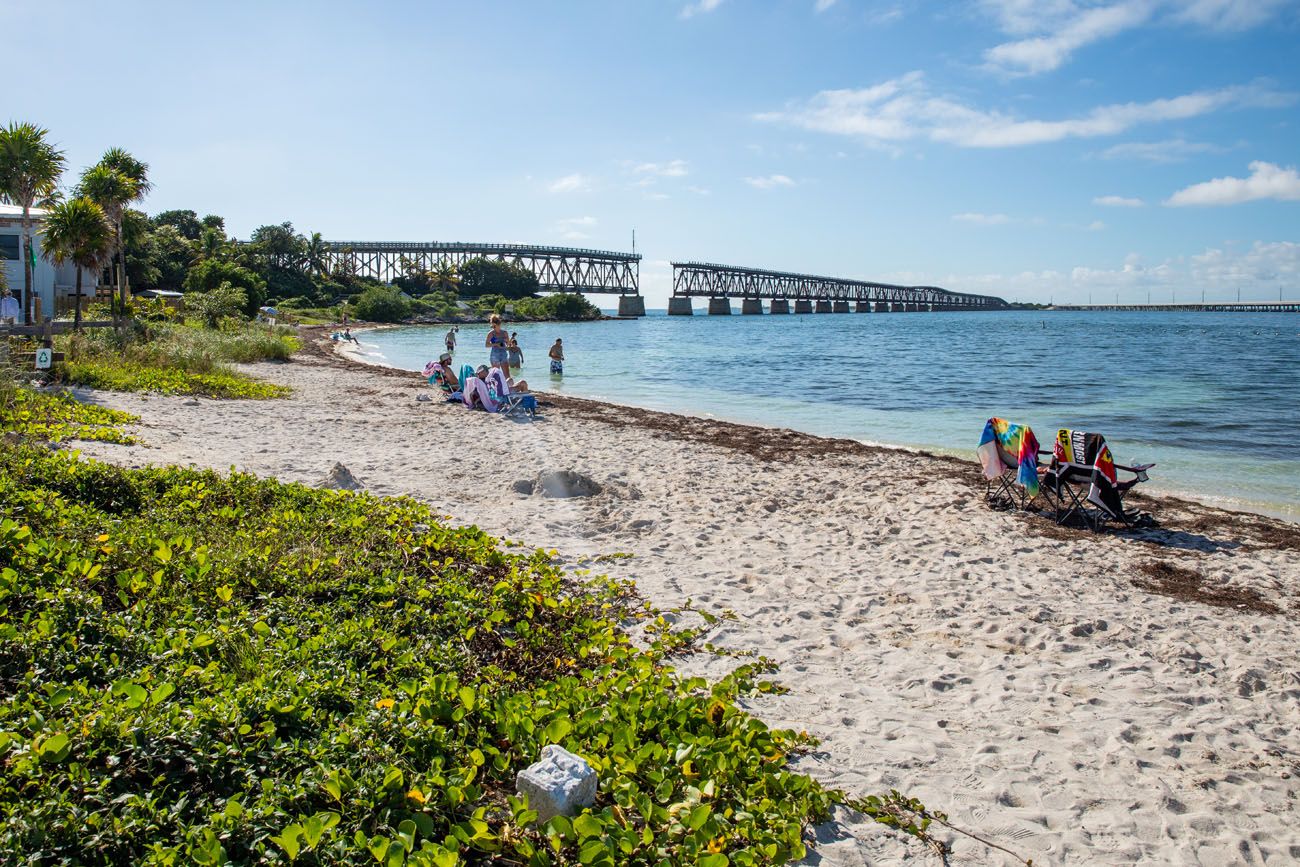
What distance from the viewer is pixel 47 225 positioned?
22.8 m

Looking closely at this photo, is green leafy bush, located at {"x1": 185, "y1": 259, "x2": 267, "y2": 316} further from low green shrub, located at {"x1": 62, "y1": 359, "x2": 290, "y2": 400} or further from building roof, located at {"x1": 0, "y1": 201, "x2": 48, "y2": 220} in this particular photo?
low green shrub, located at {"x1": 62, "y1": 359, "x2": 290, "y2": 400}

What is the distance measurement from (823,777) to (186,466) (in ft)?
24.4

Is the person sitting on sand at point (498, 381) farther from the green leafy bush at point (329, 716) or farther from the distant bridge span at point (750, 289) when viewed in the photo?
the distant bridge span at point (750, 289)

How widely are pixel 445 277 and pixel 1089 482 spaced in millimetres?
122840

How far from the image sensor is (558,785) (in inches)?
116

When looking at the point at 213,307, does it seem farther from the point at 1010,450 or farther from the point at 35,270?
the point at 1010,450

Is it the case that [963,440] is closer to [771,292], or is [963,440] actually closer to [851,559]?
[851,559]

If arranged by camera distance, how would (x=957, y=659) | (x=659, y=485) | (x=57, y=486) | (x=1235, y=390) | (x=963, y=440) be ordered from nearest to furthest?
(x=957, y=659) → (x=57, y=486) → (x=659, y=485) → (x=963, y=440) → (x=1235, y=390)

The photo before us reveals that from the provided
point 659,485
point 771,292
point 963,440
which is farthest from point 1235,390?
point 771,292

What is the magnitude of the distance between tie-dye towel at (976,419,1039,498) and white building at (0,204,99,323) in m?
32.0

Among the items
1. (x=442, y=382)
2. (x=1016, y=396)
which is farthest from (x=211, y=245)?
(x=1016, y=396)

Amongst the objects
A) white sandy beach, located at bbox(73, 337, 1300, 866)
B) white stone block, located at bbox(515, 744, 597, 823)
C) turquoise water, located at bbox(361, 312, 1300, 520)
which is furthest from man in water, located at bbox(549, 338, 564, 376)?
white stone block, located at bbox(515, 744, 597, 823)

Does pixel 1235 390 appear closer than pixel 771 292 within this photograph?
Yes

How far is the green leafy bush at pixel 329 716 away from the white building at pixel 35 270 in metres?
30.6
